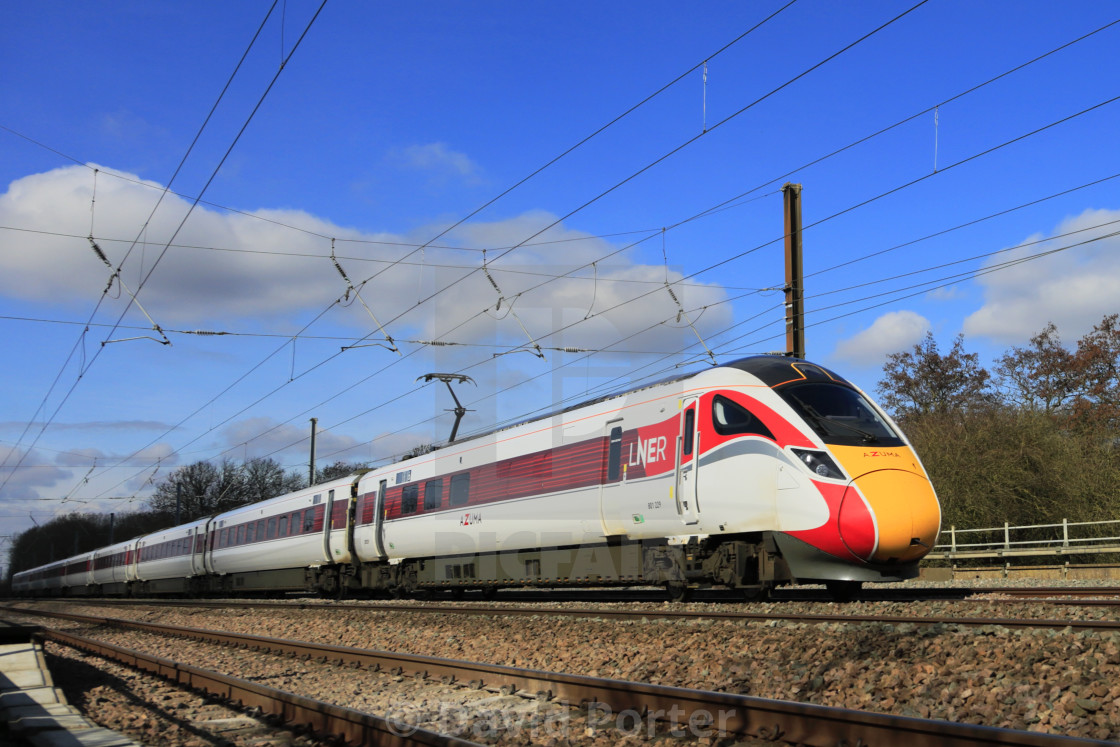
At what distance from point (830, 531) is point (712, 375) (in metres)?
2.90

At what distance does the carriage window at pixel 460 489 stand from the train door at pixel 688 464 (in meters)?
6.29

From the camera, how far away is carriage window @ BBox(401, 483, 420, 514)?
66.5ft

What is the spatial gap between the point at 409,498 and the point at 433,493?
1300 millimetres

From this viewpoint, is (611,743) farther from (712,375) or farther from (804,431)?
(712,375)

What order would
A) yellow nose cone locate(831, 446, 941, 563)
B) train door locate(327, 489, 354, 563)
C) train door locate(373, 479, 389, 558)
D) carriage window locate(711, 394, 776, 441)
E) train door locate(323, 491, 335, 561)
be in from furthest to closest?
train door locate(323, 491, 335, 561), train door locate(327, 489, 354, 563), train door locate(373, 479, 389, 558), carriage window locate(711, 394, 776, 441), yellow nose cone locate(831, 446, 941, 563)

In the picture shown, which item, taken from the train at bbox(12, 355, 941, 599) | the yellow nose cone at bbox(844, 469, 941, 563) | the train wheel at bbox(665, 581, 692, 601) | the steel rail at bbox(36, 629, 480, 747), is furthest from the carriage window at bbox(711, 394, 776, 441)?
the steel rail at bbox(36, 629, 480, 747)

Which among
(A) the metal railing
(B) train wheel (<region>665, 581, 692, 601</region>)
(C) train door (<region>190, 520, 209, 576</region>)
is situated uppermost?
(A) the metal railing

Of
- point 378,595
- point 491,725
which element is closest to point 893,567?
point 491,725

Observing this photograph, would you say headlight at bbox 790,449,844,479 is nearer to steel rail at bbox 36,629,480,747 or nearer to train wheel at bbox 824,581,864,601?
train wheel at bbox 824,581,864,601

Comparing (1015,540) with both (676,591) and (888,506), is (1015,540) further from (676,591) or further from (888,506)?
(888,506)

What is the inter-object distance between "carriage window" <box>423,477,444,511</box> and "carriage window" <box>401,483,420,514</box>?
1.45ft

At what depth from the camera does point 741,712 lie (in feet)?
19.8

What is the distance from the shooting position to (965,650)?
732cm

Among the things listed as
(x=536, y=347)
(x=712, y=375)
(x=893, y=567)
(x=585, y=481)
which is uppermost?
(x=536, y=347)
